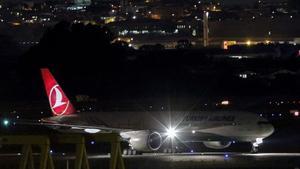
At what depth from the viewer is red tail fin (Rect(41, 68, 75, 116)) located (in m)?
63.6

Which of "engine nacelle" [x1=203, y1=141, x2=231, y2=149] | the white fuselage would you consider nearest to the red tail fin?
the white fuselage

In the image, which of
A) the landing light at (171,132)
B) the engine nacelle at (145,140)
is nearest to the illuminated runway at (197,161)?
the engine nacelle at (145,140)

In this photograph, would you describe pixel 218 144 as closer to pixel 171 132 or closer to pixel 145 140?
pixel 171 132

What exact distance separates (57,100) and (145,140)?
10.8 metres

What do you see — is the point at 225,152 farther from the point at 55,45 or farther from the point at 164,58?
the point at 164,58

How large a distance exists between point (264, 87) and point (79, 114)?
62099 mm

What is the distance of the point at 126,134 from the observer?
5697cm

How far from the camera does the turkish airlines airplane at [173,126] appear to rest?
5553 cm

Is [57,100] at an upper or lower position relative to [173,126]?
upper

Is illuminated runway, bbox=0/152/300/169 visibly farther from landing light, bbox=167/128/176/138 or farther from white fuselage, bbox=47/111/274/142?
landing light, bbox=167/128/176/138

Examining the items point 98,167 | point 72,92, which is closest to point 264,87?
point 72,92

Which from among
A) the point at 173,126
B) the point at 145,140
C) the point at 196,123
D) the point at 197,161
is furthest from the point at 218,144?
the point at 197,161

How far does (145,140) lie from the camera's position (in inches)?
2178

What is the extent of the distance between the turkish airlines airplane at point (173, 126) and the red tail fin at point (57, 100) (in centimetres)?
251
